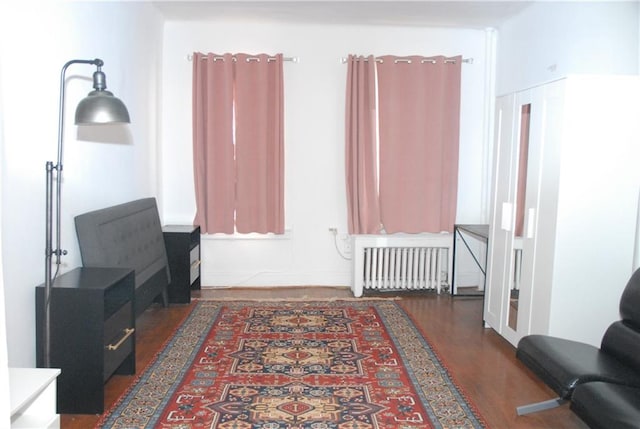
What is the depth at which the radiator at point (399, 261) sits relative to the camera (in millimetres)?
5047

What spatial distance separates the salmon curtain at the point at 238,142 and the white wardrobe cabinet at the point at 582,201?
248cm

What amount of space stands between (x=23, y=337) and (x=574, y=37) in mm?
4118

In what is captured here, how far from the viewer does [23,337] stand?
264 cm

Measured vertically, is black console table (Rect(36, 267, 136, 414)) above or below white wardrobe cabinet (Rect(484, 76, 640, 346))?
below

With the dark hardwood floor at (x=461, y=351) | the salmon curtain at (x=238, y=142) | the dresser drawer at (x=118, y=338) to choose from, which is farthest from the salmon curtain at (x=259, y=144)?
the dresser drawer at (x=118, y=338)

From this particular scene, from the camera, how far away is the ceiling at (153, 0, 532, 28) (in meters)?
4.49

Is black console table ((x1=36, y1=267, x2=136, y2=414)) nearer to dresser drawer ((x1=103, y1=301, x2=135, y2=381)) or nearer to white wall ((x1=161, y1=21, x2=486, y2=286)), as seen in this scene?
dresser drawer ((x1=103, y1=301, x2=135, y2=381))

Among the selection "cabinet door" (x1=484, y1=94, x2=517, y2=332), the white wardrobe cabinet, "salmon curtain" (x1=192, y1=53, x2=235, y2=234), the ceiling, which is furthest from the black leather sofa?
"salmon curtain" (x1=192, y1=53, x2=235, y2=234)

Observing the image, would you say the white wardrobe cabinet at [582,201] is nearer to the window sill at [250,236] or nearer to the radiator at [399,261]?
the radiator at [399,261]

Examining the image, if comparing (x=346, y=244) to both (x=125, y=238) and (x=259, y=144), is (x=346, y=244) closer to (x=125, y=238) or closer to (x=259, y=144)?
(x=259, y=144)

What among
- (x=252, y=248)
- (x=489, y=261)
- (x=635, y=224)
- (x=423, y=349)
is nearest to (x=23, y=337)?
(x=423, y=349)

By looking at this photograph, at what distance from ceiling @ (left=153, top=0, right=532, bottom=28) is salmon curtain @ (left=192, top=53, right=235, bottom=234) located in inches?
17.2

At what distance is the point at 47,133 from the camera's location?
2877 mm

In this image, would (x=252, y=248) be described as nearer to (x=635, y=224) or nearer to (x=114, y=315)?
(x=114, y=315)
